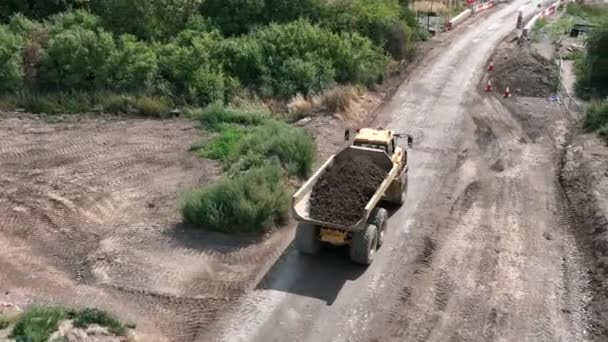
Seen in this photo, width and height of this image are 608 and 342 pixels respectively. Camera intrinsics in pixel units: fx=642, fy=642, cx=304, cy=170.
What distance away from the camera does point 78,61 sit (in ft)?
91.6

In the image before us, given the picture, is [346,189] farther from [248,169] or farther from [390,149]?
[248,169]

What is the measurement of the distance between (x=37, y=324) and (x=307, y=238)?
6395 millimetres

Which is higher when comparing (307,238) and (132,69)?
(132,69)

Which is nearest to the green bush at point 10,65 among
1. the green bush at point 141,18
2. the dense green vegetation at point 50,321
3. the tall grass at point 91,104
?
the tall grass at point 91,104

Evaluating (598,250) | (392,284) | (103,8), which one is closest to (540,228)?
(598,250)

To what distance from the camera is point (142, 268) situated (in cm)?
1544

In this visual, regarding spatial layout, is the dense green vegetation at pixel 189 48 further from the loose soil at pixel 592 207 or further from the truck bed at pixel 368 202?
the truck bed at pixel 368 202

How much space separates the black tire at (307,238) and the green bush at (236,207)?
175 cm

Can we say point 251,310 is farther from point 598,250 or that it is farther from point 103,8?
point 103,8

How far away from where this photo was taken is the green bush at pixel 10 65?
2716 cm

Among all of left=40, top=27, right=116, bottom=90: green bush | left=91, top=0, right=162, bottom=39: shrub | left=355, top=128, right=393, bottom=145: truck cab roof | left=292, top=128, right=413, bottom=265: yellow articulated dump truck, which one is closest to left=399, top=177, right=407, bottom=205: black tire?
left=292, top=128, right=413, bottom=265: yellow articulated dump truck

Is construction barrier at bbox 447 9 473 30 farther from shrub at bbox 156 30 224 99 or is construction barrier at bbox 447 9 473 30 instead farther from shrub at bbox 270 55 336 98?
shrub at bbox 156 30 224 99

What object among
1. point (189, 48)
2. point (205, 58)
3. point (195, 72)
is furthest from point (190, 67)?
point (189, 48)

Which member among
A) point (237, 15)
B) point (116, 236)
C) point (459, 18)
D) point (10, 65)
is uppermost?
point (237, 15)
